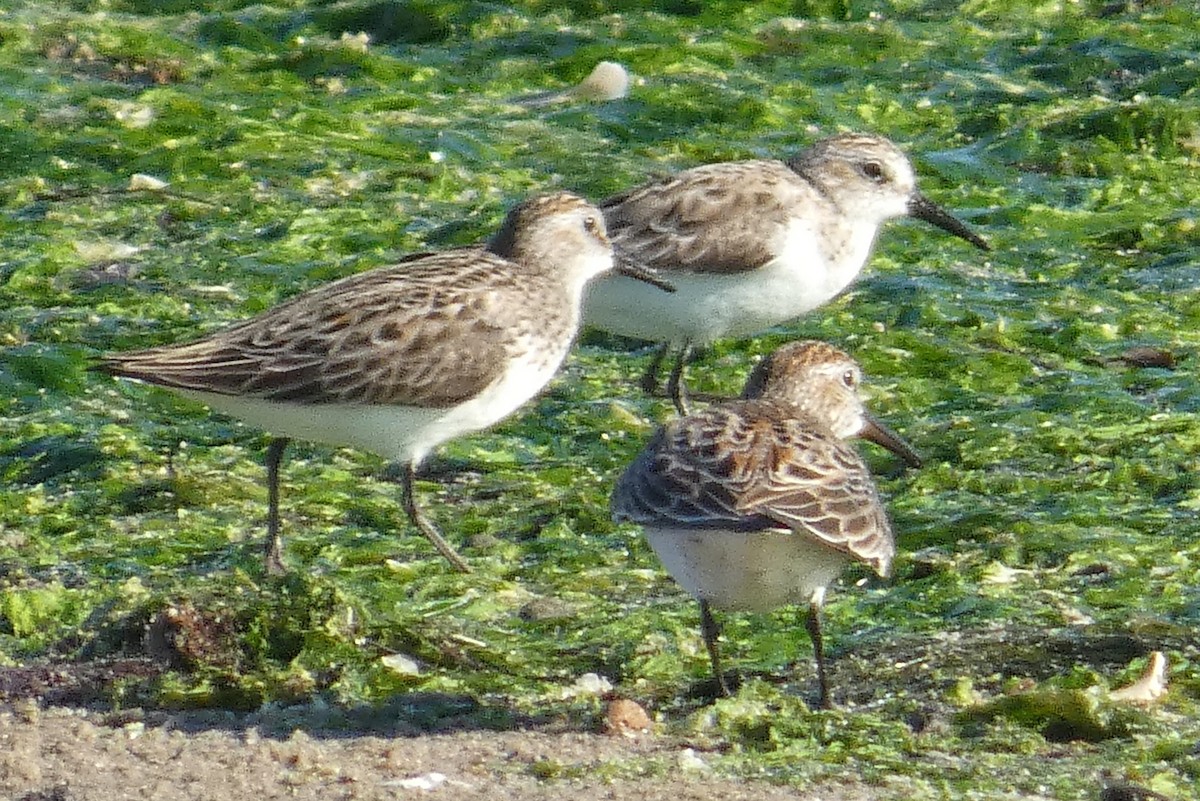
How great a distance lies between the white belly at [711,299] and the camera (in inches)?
327

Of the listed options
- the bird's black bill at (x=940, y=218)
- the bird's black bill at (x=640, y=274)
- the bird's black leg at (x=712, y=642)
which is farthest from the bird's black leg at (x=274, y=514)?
the bird's black bill at (x=940, y=218)

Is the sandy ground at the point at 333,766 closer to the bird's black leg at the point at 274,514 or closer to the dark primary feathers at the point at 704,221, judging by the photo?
the bird's black leg at the point at 274,514

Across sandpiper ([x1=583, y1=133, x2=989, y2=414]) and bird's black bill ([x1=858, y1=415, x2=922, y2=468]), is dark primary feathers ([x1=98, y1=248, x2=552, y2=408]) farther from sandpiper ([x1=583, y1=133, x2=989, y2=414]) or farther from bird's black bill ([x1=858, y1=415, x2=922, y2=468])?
sandpiper ([x1=583, y1=133, x2=989, y2=414])

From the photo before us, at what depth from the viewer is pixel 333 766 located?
16.0ft

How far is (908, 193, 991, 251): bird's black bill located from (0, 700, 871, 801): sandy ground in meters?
4.48

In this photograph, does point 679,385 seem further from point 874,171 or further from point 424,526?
point 424,526

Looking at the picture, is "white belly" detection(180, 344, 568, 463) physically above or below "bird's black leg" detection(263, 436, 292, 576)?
above

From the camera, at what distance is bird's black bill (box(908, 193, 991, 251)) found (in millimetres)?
9250

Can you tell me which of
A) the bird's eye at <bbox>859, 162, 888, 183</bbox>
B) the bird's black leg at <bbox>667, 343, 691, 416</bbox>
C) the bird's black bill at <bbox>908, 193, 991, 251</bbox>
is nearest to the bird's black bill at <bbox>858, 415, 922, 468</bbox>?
the bird's black leg at <bbox>667, 343, 691, 416</bbox>

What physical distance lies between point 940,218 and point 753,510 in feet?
14.5

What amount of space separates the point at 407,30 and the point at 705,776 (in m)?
8.82

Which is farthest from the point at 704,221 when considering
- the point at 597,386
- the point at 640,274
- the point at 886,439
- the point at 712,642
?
the point at 712,642

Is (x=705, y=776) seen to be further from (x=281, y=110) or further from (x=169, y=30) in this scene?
(x=169, y=30)

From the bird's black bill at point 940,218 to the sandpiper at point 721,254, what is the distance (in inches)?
20.9
